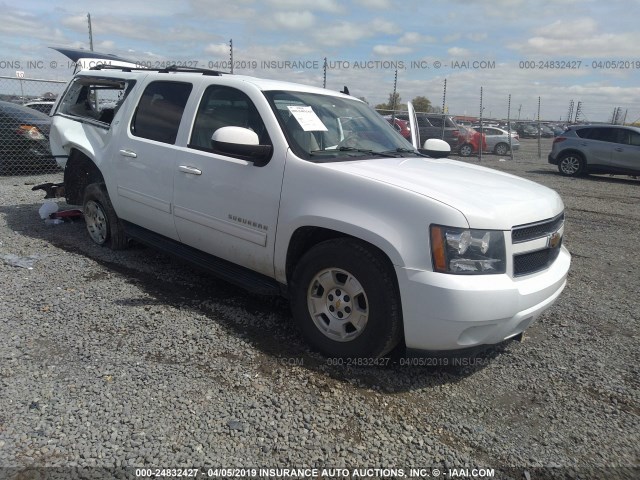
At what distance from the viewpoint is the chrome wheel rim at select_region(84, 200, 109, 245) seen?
18.3 feet

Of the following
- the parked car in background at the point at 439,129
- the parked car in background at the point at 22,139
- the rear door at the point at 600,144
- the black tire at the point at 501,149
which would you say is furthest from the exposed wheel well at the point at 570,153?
the parked car in background at the point at 22,139

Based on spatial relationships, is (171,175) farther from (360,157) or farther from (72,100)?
(72,100)

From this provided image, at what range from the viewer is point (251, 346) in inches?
141

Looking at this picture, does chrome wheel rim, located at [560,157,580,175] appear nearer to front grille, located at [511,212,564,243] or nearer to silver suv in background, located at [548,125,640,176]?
silver suv in background, located at [548,125,640,176]

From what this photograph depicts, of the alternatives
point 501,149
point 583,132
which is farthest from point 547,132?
point 583,132

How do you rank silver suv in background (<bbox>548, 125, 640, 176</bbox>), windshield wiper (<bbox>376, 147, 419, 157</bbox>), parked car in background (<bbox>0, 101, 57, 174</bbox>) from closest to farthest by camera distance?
windshield wiper (<bbox>376, 147, 419, 157</bbox>), parked car in background (<bbox>0, 101, 57, 174</bbox>), silver suv in background (<bbox>548, 125, 640, 176</bbox>)

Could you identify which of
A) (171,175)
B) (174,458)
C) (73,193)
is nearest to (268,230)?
(171,175)

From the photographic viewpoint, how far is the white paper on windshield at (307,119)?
3.75 metres

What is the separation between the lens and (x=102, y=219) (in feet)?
18.4

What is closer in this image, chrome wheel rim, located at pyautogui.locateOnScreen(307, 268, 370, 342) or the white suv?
the white suv

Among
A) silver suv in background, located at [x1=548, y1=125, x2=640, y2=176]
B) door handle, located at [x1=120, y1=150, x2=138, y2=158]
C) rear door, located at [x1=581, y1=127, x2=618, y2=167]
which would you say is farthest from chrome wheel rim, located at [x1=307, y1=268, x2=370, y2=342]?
rear door, located at [x1=581, y1=127, x2=618, y2=167]

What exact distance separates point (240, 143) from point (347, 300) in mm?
1300

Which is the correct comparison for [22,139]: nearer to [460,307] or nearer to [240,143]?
[240,143]

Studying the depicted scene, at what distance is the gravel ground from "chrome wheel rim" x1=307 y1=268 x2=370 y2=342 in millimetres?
249
